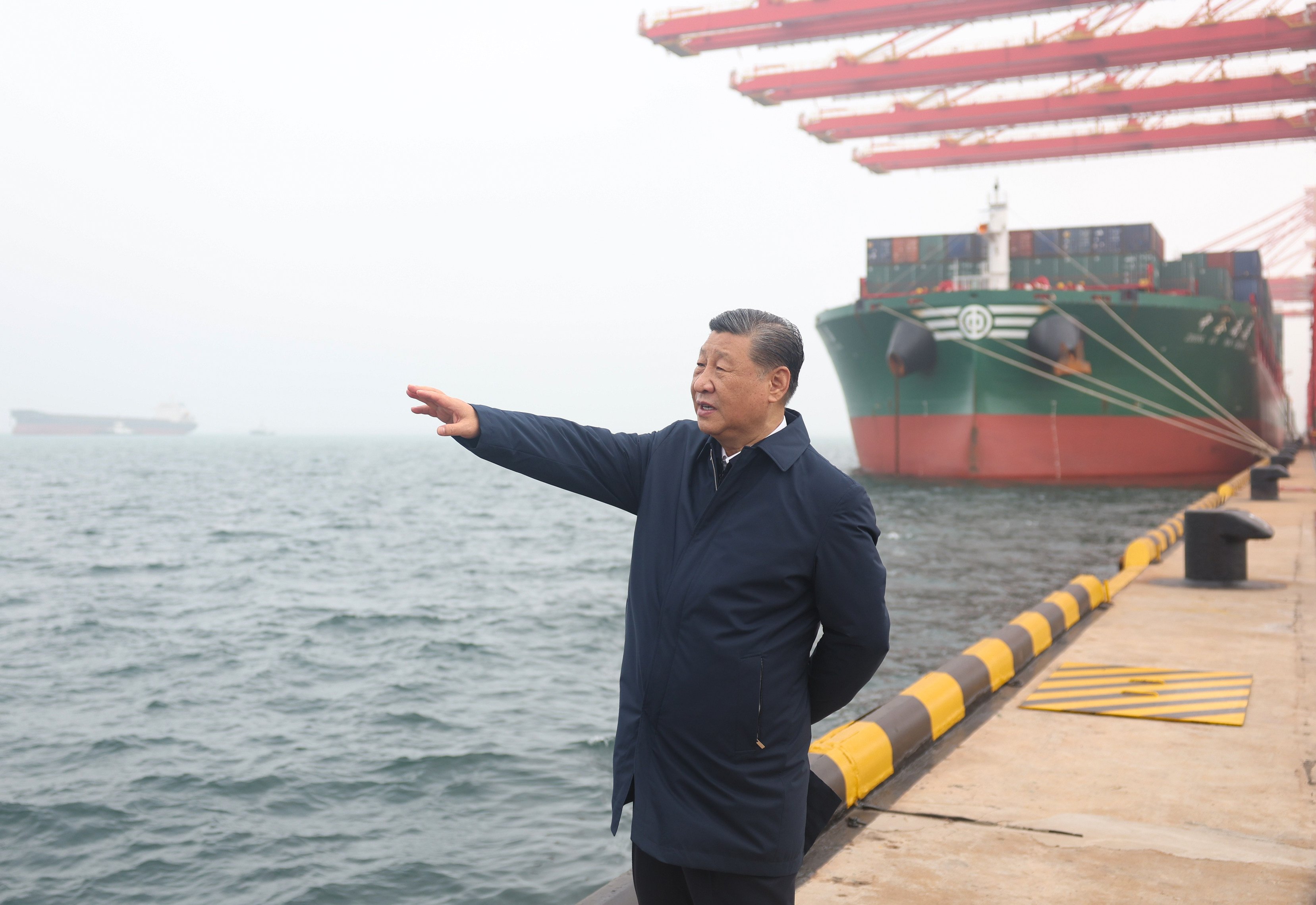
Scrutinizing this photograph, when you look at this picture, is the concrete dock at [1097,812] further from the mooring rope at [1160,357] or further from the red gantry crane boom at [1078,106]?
the red gantry crane boom at [1078,106]

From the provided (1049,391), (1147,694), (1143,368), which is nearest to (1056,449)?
(1049,391)

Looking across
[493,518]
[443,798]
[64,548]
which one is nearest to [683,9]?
[493,518]

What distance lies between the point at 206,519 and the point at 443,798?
22753mm

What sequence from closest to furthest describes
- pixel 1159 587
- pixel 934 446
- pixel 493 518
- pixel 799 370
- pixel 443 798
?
pixel 799 370, pixel 443 798, pixel 1159 587, pixel 934 446, pixel 493 518

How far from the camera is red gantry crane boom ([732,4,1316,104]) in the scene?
21562 millimetres

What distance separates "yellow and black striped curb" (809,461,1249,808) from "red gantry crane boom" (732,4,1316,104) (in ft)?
60.0

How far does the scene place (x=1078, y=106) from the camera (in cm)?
2627

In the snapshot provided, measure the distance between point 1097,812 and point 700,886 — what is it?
239 cm

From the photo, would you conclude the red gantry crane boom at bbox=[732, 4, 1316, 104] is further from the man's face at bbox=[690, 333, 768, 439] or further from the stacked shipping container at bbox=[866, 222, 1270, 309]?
the man's face at bbox=[690, 333, 768, 439]

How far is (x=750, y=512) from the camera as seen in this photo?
1913mm

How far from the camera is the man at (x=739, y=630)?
1869 mm

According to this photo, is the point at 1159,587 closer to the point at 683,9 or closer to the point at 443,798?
the point at 443,798

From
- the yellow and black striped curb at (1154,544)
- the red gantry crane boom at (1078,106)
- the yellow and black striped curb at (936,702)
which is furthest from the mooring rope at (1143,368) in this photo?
the yellow and black striped curb at (936,702)

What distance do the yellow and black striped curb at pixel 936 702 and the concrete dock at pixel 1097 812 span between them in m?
0.08
